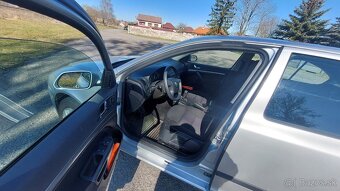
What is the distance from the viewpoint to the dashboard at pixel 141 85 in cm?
216

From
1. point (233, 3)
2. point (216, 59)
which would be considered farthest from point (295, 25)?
point (216, 59)

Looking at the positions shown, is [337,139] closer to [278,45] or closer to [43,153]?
[278,45]

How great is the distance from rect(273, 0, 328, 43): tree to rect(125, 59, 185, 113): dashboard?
→ 26.6 meters

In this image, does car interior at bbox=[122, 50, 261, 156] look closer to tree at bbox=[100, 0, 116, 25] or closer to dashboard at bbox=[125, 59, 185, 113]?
dashboard at bbox=[125, 59, 185, 113]

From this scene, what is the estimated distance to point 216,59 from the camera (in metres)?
3.34

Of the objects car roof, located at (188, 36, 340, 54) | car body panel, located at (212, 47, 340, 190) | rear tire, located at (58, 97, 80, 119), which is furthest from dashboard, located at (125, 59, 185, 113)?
car body panel, located at (212, 47, 340, 190)

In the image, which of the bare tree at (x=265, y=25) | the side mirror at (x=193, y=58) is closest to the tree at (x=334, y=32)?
the bare tree at (x=265, y=25)

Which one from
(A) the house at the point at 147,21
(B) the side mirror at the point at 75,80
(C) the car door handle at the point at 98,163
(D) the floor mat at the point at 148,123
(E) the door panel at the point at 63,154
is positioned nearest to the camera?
(E) the door panel at the point at 63,154

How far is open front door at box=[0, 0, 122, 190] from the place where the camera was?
77cm

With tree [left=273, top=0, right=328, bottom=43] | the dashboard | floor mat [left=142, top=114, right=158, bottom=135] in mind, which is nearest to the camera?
the dashboard

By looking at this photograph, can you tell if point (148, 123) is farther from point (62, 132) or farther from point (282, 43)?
point (282, 43)

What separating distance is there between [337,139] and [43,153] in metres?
1.66

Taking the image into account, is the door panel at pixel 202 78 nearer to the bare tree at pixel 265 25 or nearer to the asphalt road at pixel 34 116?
the asphalt road at pixel 34 116

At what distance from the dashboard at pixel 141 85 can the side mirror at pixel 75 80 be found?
0.43m
